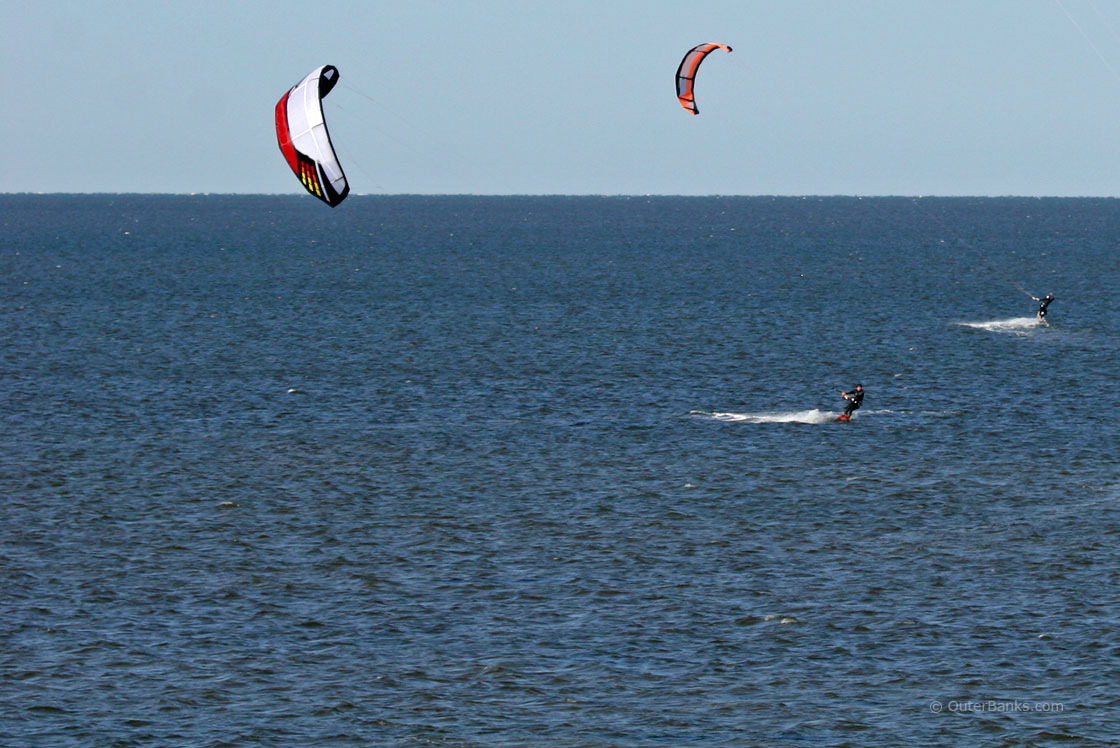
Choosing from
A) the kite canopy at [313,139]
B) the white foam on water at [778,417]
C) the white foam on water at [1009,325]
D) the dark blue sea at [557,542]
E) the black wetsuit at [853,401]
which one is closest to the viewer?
the dark blue sea at [557,542]

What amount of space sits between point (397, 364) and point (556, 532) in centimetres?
4127

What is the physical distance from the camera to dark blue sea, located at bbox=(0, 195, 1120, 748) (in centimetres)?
3253

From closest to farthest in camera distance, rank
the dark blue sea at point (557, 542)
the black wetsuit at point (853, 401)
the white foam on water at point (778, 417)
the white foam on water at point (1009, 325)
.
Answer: the dark blue sea at point (557, 542)
the black wetsuit at point (853, 401)
the white foam on water at point (778, 417)
the white foam on water at point (1009, 325)

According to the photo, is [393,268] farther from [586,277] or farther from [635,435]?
[635,435]

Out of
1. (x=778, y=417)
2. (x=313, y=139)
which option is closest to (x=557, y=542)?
(x=313, y=139)

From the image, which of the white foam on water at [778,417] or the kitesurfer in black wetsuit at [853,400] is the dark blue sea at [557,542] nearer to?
Answer: the white foam on water at [778,417]

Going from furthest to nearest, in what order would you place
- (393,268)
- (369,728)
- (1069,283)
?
(393,268) → (1069,283) → (369,728)

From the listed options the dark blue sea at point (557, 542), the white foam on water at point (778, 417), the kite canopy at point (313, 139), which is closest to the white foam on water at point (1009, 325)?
the dark blue sea at point (557, 542)

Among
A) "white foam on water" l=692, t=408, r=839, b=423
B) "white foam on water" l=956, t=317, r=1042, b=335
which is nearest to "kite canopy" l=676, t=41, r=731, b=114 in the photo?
"white foam on water" l=692, t=408, r=839, b=423

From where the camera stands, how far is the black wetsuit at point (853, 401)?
215ft

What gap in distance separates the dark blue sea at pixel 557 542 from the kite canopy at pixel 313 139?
10.7 m

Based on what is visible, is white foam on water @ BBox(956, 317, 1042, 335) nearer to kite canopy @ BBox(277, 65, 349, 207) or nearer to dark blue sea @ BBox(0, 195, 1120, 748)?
dark blue sea @ BBox(0, 195, 1120, 748)

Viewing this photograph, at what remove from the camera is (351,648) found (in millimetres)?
36031

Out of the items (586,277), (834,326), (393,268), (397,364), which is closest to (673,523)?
(397,364)
